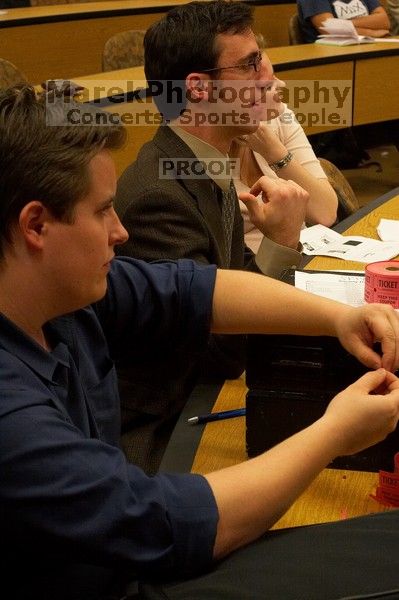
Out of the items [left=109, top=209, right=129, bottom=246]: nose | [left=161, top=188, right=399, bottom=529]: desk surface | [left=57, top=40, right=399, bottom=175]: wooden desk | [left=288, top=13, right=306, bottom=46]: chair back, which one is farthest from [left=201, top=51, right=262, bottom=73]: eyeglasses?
[left=288, top=13, right=306, bottom=46]: chair back

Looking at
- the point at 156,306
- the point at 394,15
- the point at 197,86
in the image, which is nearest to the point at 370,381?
the point at 156,306

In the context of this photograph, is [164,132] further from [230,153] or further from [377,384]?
[377,384]

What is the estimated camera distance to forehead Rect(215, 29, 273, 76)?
2.12m

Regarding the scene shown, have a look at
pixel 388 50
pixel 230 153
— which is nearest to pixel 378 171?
pixel 388 50

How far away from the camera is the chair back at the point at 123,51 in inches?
179

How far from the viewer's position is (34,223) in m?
1.01

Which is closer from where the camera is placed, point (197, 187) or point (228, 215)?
point (197, 187)

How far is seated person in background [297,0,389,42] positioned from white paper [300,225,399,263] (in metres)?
3.22

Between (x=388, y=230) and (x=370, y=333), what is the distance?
1.07m

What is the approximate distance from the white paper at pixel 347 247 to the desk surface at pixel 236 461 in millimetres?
577

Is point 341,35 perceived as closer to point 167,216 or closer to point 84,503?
point 167,216

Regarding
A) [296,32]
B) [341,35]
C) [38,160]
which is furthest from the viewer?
[296,32]

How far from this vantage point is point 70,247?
3.42 feet

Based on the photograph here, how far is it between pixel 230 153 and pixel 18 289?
1.58 m
